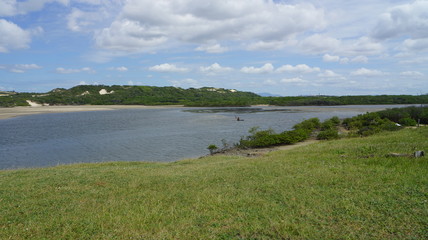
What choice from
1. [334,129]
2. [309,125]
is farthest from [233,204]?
[309,125]

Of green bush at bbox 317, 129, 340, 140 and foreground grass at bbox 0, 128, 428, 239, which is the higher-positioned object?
foreground grass at bbox 0, 128, 428, 239

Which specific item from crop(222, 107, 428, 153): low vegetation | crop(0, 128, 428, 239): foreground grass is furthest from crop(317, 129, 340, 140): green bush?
crop(0, 128, 428, 239): foreground grass

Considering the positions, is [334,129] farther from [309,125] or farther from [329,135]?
[329,135]

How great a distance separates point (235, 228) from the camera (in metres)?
7.63

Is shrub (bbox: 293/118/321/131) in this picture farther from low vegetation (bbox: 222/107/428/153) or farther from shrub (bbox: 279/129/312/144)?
shrub (bbox: 279/129/312/144)

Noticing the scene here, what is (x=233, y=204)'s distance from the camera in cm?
943

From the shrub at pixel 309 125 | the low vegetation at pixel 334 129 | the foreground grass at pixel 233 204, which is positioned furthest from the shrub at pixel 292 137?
the foreground grass at pixel 233 204

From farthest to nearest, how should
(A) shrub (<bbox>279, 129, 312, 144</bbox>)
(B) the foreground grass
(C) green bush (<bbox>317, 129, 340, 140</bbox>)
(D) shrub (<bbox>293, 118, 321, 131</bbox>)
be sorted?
1. (D) shrub (<bbox>293, 118, 321, 131</bbox>)
2. (C) green bush (<bbox>317, 129, 340, 140</bbox>)
3. (A) shrub (<bbox>279, 129, 312, 144</bbox>)
4. (B) the foreground grass

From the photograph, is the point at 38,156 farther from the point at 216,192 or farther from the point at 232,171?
the point at 216,192

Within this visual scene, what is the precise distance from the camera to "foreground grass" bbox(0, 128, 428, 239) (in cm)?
744

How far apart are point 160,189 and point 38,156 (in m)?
26.9

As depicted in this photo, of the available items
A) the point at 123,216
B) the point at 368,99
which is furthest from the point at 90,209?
the point at 368,99

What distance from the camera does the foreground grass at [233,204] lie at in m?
7.44

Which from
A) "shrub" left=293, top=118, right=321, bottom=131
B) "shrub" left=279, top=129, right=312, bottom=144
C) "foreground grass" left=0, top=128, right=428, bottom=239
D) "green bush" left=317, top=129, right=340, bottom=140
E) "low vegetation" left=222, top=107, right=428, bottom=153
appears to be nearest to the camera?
"foreground grass" left=0, top=128, right=428, bottom=239
